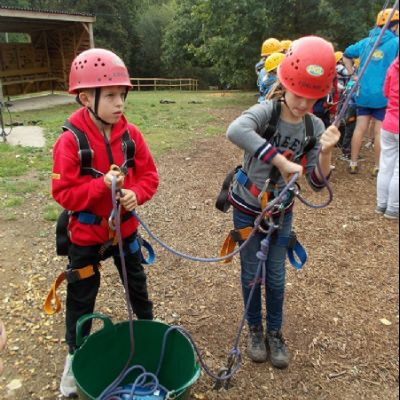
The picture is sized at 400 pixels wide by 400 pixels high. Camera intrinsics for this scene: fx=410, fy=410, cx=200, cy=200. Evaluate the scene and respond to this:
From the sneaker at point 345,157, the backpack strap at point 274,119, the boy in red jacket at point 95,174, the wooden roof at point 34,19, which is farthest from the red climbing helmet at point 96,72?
the wooden roof at point 34,19

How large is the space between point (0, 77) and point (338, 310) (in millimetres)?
17319

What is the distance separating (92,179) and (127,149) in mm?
267

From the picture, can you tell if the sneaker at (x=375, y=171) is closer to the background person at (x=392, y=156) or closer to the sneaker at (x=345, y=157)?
the sneaker at (x=345, y=157)

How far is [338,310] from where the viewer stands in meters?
3.20

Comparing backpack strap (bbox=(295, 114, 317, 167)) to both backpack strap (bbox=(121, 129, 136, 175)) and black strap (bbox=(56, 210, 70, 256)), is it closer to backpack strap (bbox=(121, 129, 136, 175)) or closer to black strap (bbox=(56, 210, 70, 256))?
backpack strap (bbox=(121, 129, 136, 175))

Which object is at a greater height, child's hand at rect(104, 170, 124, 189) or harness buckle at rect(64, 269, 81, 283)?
child's hand at rect(104, 170, 124, 189)

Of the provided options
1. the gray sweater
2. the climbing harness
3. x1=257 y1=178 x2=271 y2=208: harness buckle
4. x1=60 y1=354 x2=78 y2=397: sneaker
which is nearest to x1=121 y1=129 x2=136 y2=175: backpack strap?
the gray sweater

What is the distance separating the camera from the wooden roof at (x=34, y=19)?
13180mm

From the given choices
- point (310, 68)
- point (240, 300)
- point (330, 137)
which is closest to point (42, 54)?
point (240, 300)

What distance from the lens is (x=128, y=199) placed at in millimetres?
2145

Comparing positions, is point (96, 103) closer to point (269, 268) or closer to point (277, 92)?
point (277, 92)

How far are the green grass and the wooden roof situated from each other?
3047 millimetres

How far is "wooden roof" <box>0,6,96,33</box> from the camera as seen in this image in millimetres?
13180

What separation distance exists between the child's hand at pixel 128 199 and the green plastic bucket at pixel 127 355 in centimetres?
64
